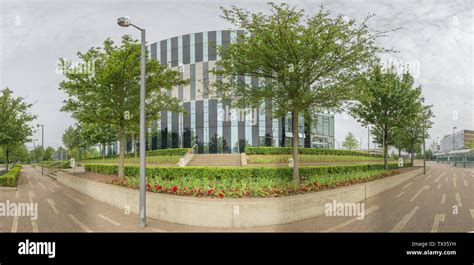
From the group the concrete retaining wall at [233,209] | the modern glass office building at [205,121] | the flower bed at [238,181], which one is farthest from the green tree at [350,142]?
the concrete retaining wall at [233,209]

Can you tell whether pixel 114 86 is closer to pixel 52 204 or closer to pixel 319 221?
pixel 52 204

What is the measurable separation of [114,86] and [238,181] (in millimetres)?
8841

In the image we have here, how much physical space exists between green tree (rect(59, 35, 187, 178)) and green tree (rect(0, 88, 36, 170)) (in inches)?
398

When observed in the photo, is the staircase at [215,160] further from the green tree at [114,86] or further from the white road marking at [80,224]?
the white road marking at [80,224]

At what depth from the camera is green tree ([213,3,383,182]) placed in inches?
412

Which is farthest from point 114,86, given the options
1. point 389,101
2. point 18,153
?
point 18,153

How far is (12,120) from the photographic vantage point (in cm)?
2166

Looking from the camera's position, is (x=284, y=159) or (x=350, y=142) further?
(x=350, y=142)

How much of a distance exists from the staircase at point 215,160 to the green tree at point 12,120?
14320mm

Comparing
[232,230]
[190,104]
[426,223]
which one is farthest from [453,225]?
[190,104]

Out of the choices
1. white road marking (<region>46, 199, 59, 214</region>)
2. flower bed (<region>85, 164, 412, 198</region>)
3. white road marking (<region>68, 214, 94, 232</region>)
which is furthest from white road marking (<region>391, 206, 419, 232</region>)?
white road marking (<region>46, 199, 59, 214</region>)

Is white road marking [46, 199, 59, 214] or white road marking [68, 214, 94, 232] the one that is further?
white road marking [46, 199, 59, 214]

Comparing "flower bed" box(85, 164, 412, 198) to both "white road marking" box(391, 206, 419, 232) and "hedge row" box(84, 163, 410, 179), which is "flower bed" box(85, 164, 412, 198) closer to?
"hedge row" box(84, 163, 410, 179)

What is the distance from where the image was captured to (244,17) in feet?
35.4
